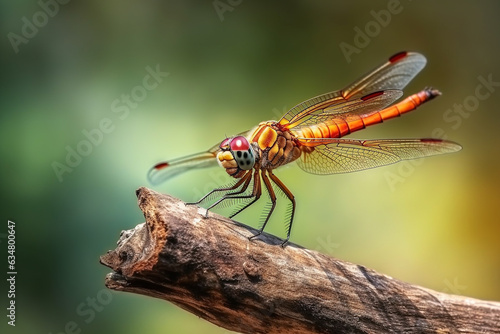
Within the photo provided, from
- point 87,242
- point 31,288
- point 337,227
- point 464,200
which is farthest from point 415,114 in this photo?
point 31,288

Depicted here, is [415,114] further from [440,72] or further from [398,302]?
[398,302]
